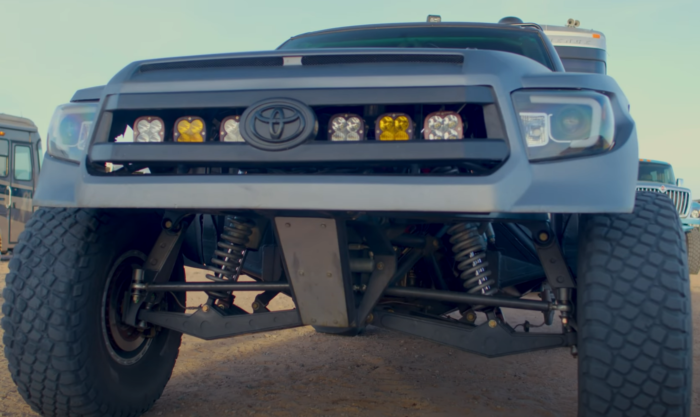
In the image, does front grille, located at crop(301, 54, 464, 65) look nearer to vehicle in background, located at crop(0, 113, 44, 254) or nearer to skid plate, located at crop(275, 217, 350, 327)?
skid plate, located at crop(275, 217, 350, 327)

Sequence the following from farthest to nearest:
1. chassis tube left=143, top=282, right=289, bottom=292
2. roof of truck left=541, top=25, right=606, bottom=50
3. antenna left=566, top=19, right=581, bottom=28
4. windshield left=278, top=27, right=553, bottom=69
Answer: antenna left=566, top=19, right=581, bottom=28
roof of truck left=541, top=25, right=606, bottom=50
windshield left=278, top=27, right=553, bottom=69
chassis tube left=143, top=282, right=289, bottom=292

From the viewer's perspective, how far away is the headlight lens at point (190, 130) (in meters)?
2.45

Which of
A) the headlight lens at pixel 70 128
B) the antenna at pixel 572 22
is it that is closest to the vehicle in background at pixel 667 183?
the antenna at pixel 572 22

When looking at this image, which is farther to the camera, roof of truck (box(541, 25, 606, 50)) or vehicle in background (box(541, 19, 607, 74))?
roof of truck (box(541, 25, 606, 50))

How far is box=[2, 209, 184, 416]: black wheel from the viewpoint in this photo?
259cm

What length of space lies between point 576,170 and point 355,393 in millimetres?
2036

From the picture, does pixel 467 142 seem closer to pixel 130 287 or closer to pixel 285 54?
pixel 285 54

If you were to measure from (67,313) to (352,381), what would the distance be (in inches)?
73.9

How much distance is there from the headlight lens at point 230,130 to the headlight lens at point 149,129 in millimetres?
248

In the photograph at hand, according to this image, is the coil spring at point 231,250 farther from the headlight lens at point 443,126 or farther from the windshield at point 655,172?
the windshield at point 655,172

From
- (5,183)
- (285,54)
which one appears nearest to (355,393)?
(285,54)

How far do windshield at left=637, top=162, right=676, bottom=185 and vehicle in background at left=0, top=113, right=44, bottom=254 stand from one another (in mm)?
13433

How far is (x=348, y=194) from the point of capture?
213 centimetres

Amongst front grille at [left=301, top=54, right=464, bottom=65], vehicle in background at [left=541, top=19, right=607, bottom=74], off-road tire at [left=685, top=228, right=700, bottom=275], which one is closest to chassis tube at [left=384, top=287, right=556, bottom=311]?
front grille at [left=301, top=54, right=464, bottom=65]
